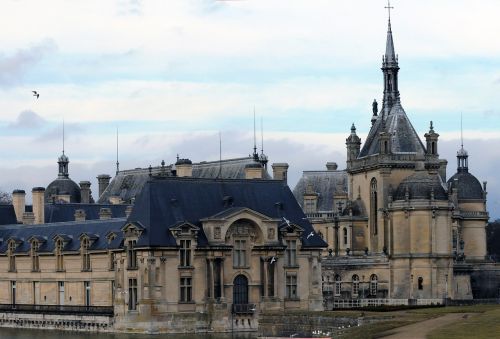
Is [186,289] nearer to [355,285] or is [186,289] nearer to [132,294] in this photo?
[132,294]

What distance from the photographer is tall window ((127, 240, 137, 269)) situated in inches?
4520

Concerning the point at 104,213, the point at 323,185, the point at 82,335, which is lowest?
the point at 82,335

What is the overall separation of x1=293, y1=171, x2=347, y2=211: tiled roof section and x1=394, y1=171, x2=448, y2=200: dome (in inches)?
724

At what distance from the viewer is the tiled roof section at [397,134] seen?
153125 millimetres

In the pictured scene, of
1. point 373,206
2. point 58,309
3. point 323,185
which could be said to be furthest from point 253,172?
point 323,185

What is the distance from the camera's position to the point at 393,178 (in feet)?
500

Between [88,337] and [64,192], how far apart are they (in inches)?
2625

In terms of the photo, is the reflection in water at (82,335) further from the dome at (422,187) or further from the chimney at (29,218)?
the dome at (422,187)

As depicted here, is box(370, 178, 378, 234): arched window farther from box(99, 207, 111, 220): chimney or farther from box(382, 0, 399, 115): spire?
box(99, 207, 111, 220): chimney

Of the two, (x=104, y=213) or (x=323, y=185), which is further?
(x=323, y=185)

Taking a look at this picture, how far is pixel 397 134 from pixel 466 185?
15593 mm

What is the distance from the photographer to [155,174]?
15262 centimetres

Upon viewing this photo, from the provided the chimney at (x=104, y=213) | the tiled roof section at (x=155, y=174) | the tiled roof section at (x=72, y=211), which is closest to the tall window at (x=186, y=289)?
the chimney at (x=104, y=213)

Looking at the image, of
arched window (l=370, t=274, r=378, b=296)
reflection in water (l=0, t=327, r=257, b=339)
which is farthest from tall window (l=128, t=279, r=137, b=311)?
arched window (l=370, t=274, r=378, b=296)
